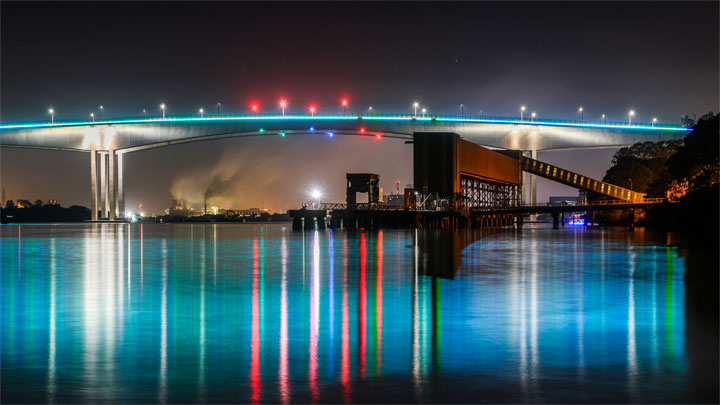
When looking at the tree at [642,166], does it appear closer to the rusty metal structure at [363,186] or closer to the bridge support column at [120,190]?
the rusty metal structure at [363,186]

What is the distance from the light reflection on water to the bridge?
113419mm

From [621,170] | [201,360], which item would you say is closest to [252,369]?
[201,360]

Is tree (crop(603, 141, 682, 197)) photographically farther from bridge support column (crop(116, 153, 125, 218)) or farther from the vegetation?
bridge support column (crop(116, 153, 125, 218))

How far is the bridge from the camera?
136m

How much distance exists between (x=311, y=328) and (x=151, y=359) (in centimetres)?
325

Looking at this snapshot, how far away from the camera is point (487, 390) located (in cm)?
892

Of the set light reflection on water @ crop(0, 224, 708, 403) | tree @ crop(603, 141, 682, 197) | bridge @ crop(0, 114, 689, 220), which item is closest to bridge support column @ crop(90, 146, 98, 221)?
bridge @ crop(0, 114, 689, 220)

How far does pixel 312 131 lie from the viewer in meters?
137

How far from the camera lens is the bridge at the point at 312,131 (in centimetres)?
13600

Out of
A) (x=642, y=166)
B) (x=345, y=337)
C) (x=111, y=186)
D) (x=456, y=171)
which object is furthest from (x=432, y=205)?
(x=111, y=186)

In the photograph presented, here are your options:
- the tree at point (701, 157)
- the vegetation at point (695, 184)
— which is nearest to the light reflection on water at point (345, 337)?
the vegetation at point (695, 184)

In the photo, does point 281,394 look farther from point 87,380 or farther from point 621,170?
point 621,170

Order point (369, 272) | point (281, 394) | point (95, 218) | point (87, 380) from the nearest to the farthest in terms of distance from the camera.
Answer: point (281, 394) → point (87, 380) → point (369, 272) → point (95, 218)

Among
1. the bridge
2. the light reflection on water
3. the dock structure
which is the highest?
the bridge
